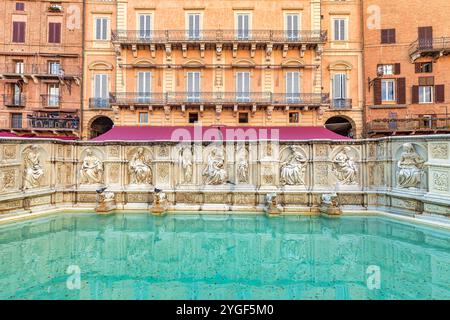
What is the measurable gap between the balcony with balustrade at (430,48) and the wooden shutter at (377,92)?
3.52 m

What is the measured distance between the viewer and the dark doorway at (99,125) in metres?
21.7

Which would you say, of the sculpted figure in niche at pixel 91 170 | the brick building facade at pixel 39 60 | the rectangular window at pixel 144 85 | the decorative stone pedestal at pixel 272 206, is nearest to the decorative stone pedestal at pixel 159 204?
the sculpted figure in niche at pixel 91 170

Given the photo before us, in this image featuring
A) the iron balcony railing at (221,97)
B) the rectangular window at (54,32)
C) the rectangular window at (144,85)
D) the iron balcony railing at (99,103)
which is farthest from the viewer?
the rectangular window at (54,32)

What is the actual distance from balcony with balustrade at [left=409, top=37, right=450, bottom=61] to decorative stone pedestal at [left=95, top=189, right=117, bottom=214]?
2443 cm

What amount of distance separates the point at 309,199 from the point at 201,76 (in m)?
15.1

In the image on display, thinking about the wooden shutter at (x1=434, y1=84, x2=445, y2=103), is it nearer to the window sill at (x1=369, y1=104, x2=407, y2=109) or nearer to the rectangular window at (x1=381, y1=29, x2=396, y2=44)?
the window sill at (x1=369, y1=104, x2=407, y2=109)

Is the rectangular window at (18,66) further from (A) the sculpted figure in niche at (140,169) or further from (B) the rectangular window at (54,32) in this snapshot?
(A) the sculpted figure in niche at (140,169)

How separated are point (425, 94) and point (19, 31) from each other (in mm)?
33969

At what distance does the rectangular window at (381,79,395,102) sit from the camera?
21.2 metres

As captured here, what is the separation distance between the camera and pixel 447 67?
21031mm

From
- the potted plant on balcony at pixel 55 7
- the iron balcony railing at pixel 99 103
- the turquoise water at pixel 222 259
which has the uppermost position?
the potted plant on balcony at pixel 55 7
